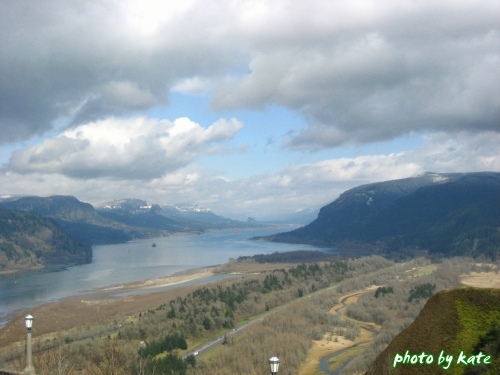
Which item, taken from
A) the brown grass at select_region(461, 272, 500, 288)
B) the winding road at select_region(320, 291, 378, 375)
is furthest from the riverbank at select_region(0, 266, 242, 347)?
the brown grass at select_region(461, 272, 500, 288)

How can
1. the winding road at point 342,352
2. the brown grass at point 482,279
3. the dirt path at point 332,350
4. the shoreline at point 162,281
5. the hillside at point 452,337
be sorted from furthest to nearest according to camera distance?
the shoreline at point 162,281 → the brown grass at point 482,279 → the dirt path at point 332,350 → the winding road at point 342,352 → the hillside at point 452,337

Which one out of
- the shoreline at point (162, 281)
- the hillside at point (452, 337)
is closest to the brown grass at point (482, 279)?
the shoreline at point (162, 281)

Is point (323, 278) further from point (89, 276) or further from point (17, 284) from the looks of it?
point (17, 284)

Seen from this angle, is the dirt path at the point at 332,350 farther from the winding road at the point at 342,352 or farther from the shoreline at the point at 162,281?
the shoreline at the point at 162,281

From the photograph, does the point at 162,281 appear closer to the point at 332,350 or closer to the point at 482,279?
the point at 482,279

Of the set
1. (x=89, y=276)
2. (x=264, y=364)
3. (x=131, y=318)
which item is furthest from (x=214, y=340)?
(x=89, y=276)

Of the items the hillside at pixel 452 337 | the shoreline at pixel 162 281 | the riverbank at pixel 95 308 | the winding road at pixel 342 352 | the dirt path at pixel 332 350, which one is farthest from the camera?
the shoreline at pixel 162 281

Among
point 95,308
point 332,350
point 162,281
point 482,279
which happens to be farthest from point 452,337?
point 162,281

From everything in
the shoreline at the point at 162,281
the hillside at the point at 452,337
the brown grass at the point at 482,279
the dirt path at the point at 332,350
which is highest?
the hillside at the point at 452,337
